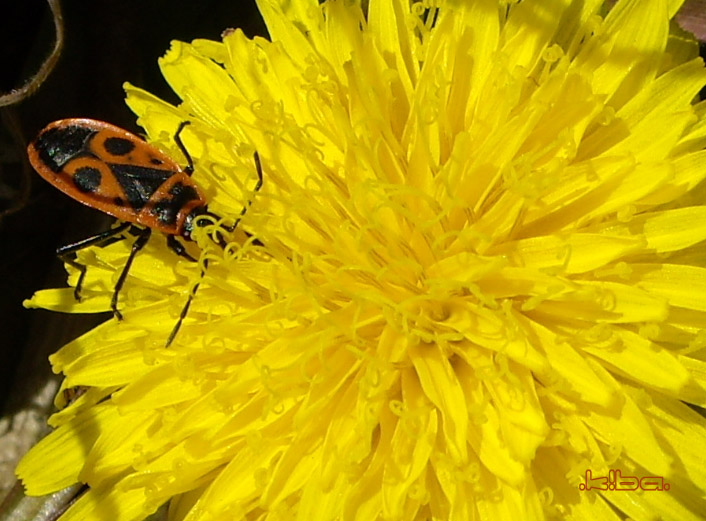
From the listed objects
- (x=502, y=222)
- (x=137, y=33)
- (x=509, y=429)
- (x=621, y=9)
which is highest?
(x=621, y=9)

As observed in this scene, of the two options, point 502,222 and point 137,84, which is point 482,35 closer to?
point 502,222

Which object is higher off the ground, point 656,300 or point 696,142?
point 696,142

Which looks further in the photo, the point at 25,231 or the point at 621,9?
the point at 25,231

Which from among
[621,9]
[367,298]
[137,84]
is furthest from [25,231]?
[621,9]

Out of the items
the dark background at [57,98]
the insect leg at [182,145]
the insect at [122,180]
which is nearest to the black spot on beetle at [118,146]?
the insect at [122,180]

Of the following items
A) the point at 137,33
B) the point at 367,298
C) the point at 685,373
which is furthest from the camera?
the point at 137,33

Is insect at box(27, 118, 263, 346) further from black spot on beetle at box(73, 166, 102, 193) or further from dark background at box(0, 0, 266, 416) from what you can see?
dark background at box(0, 0, 266, 416)
